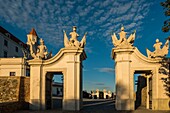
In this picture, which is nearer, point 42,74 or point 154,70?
point 154,70

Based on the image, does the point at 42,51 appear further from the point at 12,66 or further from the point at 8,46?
the point at 8,46

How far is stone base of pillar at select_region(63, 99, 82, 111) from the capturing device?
16609 mm

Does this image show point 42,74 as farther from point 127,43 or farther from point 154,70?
point 154,70

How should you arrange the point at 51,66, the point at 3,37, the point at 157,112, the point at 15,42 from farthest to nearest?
the point at 15,42 → the point at 3,37 → the point at 51,66 → the point at 157,112

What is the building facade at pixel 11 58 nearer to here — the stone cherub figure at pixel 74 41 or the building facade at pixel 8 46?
the building facade at pixel 8 46

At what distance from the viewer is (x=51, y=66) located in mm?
17562

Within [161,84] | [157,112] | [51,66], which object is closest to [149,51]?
[161,84]

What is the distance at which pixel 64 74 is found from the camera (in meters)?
17.2

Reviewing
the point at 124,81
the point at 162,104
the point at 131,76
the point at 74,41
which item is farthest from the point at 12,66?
the point at 162,104

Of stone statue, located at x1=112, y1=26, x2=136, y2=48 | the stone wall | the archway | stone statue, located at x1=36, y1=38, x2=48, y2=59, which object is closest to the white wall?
the stone wall

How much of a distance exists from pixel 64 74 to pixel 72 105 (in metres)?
2.44

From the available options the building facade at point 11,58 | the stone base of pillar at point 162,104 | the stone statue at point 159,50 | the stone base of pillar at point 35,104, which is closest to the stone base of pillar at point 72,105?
the stone base of pillar at point 35,104

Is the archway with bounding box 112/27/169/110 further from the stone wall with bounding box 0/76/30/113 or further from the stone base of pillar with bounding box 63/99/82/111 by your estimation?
the stone wall with bounding box 0/76/30/113

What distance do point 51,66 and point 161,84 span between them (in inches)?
335
